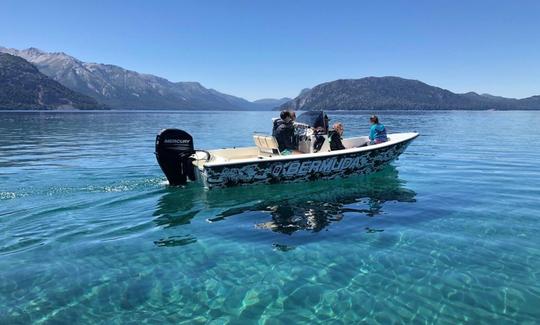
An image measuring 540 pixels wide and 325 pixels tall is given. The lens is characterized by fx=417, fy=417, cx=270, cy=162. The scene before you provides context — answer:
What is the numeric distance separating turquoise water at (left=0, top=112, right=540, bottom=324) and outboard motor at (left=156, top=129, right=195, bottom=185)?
0.43m

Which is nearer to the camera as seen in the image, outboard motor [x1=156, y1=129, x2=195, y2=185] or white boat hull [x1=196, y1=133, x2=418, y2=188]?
white boat hull [x1=196, y1=133, x2=418, y2=188]

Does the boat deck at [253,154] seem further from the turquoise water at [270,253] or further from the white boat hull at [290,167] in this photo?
the turquoise water at [270,253]

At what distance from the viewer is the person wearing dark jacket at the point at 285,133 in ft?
44.2

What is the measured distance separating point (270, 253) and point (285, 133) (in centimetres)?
663

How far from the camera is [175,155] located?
12.2 meters

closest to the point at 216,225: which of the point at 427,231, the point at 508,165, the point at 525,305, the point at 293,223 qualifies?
the point at 293,223

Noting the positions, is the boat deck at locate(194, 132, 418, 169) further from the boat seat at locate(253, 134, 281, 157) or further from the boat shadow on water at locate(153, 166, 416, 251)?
the boat shadow on water at locate(153, 166, 416, 251)

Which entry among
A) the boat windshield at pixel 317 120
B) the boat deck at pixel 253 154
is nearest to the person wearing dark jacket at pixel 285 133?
the boat deck at pixel 253 154

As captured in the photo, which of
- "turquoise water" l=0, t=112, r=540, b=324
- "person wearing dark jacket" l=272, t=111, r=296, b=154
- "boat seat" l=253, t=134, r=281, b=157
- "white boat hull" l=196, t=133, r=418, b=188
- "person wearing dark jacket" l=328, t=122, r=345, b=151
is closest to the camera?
"turquoise water" l=0, t=112, r=540, b=324

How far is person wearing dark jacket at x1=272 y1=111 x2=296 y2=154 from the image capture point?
13.5m

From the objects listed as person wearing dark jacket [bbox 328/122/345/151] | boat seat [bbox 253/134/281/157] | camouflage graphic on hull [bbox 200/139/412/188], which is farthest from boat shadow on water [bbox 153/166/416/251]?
boat seat [bbox 253/134/281/157]

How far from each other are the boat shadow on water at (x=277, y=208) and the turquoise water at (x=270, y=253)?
0.18ft

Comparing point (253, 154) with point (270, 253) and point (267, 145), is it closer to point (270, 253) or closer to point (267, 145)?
point (267, 145)

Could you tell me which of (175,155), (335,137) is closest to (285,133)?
(335,137)
